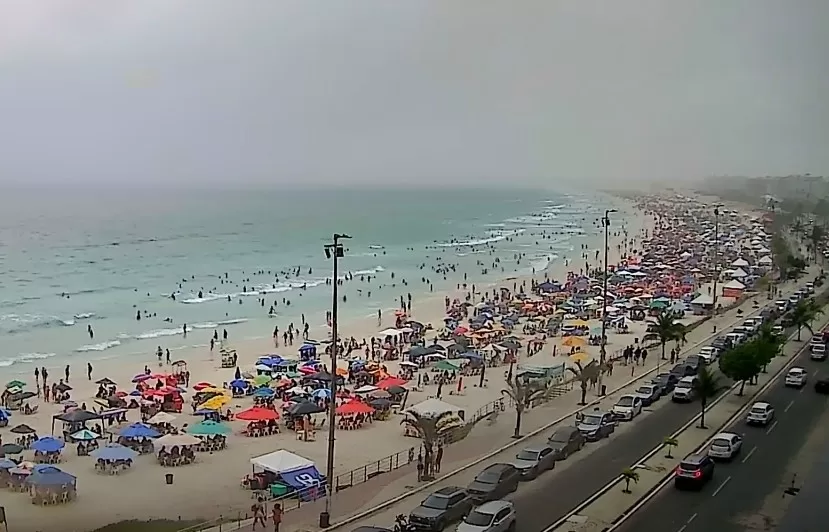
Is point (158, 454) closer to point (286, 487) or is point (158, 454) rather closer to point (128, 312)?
point (286, 487)

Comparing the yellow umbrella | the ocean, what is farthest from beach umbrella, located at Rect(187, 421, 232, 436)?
the yellow umbrella

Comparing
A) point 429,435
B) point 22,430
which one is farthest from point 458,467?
point 22,430

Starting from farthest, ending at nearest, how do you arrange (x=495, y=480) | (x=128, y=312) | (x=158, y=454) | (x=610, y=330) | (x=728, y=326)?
(x=128, y=312)
(x=610, y=330)
(x=728, y=326)
(x=158, y=454)
(x=495, y=480)

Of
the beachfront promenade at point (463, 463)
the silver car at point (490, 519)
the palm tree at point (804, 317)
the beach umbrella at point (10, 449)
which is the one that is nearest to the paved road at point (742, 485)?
the silver car at point (490, 519)

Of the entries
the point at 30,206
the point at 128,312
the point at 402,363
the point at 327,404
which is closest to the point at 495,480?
the point at 327,404

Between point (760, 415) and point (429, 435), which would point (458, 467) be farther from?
point (760, 415)

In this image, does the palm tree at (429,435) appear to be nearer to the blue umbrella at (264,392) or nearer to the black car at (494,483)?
the black car at (494,483)

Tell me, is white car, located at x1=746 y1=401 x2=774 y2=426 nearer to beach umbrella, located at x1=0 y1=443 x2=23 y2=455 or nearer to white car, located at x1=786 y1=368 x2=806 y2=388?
white car, located at x1=786 y1=368 x2=806 y2=388
